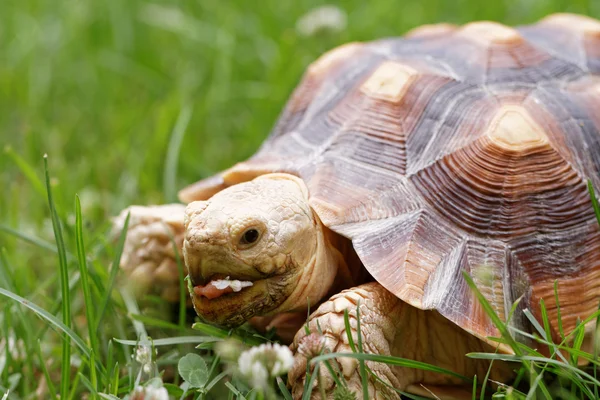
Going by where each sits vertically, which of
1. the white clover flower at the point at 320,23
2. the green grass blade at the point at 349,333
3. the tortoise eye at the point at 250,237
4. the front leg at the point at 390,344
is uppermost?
the white clover flower at the point at 320,23

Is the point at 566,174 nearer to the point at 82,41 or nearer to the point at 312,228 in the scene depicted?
the point at 312,228

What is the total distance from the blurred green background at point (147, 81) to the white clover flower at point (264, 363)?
1.74 metres

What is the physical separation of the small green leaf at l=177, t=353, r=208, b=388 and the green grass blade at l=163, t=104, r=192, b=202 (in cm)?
136

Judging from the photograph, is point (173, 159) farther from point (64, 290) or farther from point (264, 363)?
point (264, 363)

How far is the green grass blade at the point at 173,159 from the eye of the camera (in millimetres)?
3250

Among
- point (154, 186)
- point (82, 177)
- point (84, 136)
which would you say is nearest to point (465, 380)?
point (154, 186)

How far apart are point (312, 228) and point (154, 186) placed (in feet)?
5.31

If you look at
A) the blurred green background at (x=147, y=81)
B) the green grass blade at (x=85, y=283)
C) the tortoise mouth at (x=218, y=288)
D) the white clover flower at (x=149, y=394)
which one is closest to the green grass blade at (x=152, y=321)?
the green grass blade at (x=85, y=283)

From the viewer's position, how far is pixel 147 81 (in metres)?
4.66

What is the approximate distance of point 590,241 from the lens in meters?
2.23

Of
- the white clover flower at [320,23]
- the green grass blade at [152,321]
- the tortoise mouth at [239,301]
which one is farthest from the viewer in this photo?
the white clover flower at [320,23]

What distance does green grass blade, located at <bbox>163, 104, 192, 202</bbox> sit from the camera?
325 centimetres

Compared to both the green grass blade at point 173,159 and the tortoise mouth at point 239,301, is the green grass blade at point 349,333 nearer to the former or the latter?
the tortoise mouth at point 239,301

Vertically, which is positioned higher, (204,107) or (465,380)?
(204,107)
